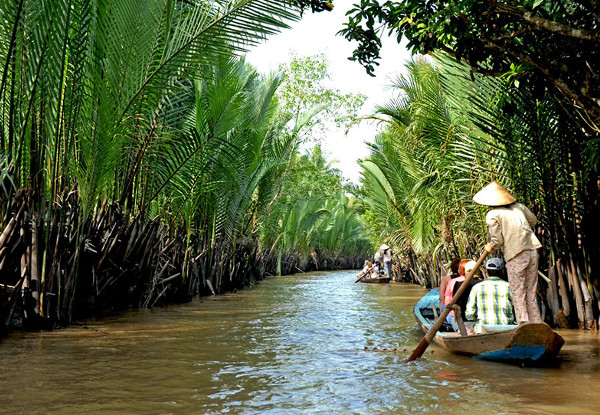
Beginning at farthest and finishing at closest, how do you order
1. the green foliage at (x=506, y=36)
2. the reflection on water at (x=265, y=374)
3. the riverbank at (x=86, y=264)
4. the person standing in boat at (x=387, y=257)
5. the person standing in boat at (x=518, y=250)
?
the person standing in boat at (x=387, y=257), the riverbank at (x=86, y=264), the person standing in boat at (x=518, y=250), the green foliage at (x=506, y=36), the reflection on water at (x=265, y=374)

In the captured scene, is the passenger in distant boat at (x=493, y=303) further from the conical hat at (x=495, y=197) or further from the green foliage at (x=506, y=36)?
the green foliage at (x=506, y=36)

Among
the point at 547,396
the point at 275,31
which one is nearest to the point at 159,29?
the point at 275,31

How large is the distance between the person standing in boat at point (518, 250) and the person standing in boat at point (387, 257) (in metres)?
16.7

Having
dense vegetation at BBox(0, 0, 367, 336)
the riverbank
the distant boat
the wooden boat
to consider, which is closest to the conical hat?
the wooden boat

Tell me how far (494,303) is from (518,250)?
60 centimetres

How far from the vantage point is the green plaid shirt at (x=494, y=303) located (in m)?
6.29

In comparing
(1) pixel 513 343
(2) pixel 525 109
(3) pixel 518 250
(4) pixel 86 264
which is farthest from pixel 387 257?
(1) pixel 513 343

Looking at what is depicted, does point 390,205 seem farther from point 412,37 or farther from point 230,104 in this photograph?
point 412,37

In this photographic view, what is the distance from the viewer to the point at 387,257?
77.2 ft

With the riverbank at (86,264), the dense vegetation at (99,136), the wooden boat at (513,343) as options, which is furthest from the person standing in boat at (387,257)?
the wooden boat at (513,343)

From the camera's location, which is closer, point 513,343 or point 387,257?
point 513,343

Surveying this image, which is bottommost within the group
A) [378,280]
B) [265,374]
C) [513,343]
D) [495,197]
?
[265,374]

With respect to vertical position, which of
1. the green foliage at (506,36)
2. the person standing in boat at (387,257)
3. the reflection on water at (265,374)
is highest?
the green foliage at (506,36)

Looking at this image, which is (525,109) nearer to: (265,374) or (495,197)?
(495,197)
